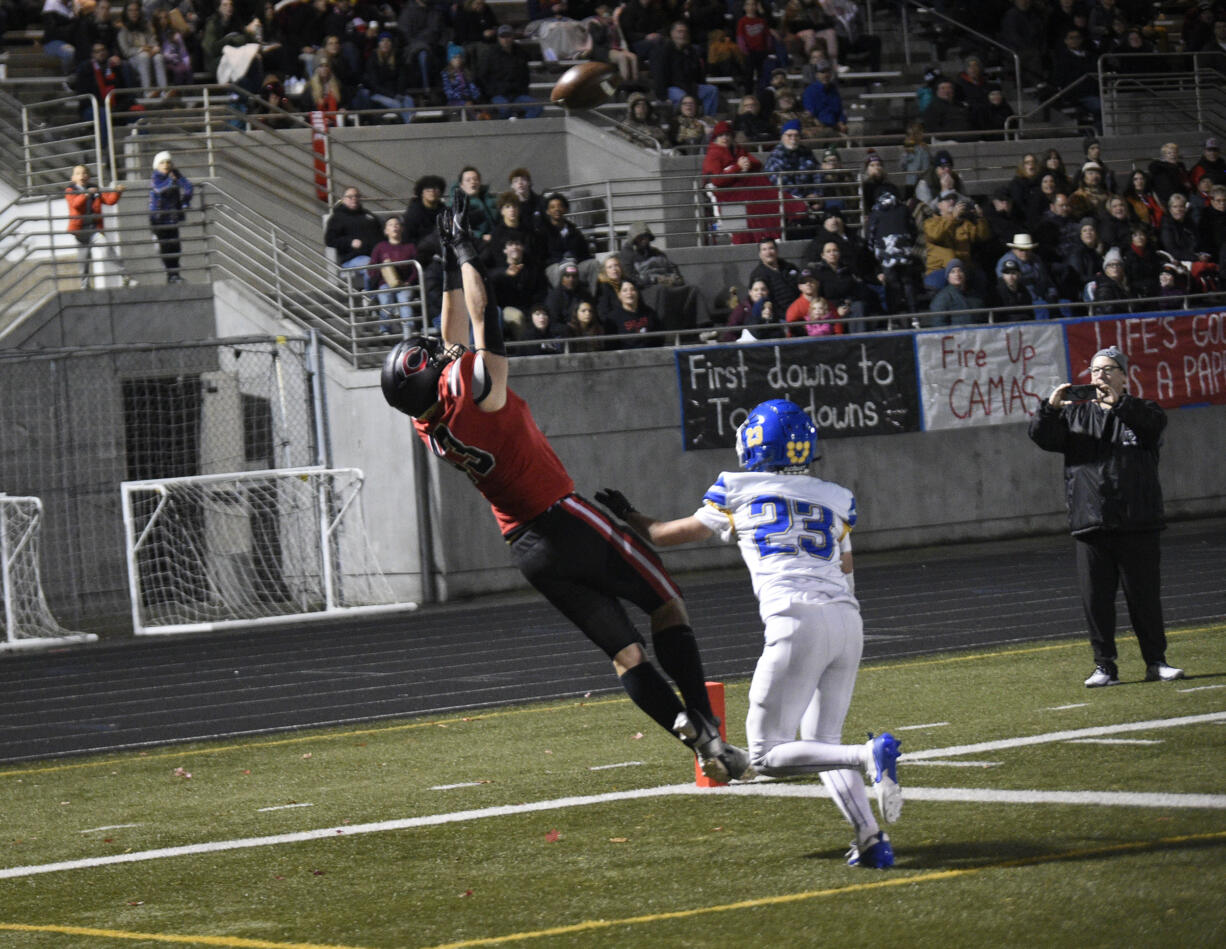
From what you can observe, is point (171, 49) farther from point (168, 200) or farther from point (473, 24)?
point (473, 24)

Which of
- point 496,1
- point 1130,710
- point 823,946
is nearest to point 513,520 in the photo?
point 823,946

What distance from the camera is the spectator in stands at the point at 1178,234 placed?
24.6m

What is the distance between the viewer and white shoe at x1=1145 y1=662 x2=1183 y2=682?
37.1ft

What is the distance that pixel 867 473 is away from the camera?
2267 cm

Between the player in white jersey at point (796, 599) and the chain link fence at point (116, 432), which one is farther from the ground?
the chain link fence at point (116, 432)

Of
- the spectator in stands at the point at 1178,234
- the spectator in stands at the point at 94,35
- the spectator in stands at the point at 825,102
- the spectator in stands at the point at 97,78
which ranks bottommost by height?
the spectator in stands at the point at 1178,234

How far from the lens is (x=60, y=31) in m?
25.4

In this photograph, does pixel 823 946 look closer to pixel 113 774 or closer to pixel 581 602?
pixel 581 602

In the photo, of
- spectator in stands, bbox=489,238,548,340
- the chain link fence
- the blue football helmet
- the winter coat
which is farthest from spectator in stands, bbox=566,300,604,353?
the blue football helmet

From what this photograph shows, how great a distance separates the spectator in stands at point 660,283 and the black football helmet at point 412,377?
14481 millimetres

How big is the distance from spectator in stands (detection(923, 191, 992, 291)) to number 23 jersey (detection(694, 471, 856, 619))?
17007 millimetres

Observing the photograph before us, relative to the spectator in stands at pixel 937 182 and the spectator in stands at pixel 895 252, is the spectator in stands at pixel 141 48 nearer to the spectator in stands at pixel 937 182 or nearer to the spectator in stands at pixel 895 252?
the spectator in stands at pixel 895 252

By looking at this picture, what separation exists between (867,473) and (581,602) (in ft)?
50.7

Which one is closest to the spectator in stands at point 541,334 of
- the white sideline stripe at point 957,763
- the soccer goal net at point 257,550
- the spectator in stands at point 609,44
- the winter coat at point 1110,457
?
the soccer goal net at point 257,550
